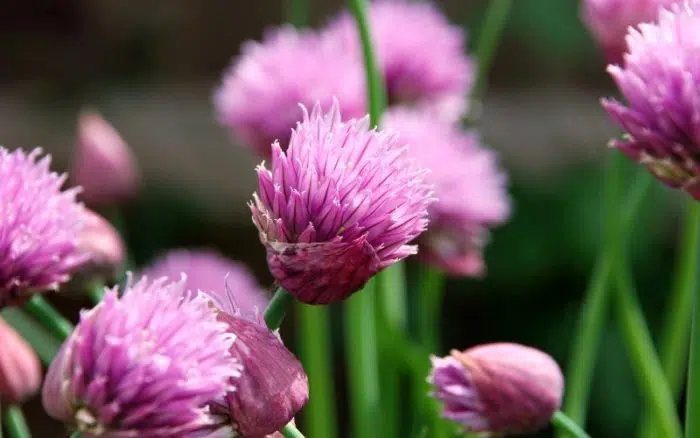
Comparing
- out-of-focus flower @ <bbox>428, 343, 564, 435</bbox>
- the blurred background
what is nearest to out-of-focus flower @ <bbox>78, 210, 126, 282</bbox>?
out-of-focus flower @ <bbox>428, 343, 564, 435</bbox>

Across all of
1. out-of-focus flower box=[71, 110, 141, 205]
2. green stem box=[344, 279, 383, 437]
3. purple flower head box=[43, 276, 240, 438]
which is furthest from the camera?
out-of-focus flower box=[71, 110, 141, 205]

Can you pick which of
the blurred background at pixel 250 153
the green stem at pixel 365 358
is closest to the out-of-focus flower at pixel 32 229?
the green stem at pixel 365 358

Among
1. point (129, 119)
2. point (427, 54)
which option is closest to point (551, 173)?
point (129, 119)

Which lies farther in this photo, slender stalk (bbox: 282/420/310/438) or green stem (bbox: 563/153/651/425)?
green stem (bbox: 563/153/651/425)

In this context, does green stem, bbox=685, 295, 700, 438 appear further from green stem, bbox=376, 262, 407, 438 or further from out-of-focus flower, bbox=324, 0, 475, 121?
out-of-focus flower, bbox=324, 0, 475, 121

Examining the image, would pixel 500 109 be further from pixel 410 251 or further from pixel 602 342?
pixel 410 251
